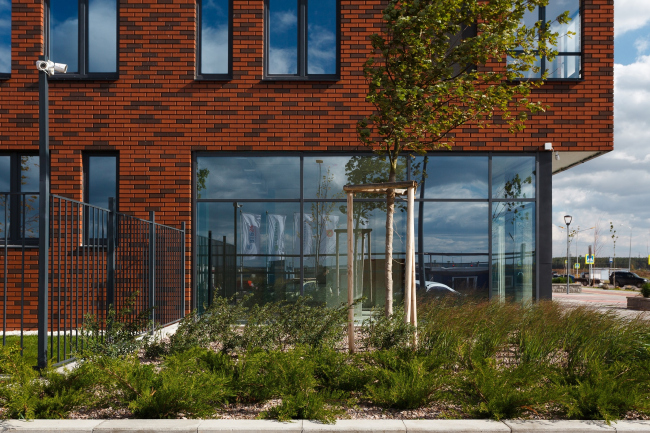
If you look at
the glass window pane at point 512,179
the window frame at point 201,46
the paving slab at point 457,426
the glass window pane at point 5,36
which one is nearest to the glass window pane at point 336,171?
the glass window pane at point 512,179

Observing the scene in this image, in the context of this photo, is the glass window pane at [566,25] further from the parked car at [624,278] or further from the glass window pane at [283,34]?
the parked car at [624,278]

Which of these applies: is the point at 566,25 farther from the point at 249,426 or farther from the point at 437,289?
the point at 249,426

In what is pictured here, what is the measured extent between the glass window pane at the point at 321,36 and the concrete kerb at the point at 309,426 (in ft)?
26.5

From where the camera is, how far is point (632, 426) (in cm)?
428

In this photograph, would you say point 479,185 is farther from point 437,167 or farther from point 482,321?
point 482,321

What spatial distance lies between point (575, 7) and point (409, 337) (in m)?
8.56

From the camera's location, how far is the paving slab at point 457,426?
13.7 ft

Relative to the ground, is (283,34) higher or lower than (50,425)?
higher

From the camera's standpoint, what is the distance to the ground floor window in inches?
416

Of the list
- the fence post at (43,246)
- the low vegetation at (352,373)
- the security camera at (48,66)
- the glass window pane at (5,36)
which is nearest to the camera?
the low vegetation at (352,373)

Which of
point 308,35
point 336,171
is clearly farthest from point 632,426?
point 308,35

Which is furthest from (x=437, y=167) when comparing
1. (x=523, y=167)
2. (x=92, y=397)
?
(x=92, y=397)

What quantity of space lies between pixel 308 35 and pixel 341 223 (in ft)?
13.2

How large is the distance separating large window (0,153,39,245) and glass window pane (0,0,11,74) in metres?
1.89
